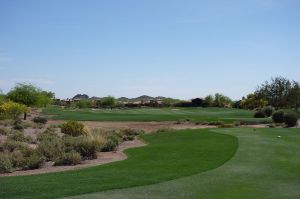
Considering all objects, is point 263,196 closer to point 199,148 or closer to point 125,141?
point 199,148

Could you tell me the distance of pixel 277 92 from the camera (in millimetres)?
98125

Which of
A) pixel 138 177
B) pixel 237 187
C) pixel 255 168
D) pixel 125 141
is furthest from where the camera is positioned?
pixel 125 141

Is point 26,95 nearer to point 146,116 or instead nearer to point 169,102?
point 146,116

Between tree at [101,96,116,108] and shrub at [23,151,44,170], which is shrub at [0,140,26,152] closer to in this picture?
shrub at [23,151,44,170]

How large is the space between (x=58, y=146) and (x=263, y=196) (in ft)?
46.7

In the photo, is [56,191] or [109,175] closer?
[56,191]

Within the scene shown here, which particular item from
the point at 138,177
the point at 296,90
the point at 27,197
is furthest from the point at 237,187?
the point at 296,90

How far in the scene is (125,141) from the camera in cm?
3359

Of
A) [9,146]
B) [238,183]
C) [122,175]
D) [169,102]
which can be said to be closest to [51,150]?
[9,146]

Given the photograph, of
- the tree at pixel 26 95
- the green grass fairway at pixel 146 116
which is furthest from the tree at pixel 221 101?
the tree at pixel 26 95

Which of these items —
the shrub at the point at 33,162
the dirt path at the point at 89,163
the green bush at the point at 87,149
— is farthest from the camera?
the green bush at the point at 87,149

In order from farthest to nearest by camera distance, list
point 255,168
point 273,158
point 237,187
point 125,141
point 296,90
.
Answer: point 296,90
point 125,141
point 273,158
point 255,168
point 237,187

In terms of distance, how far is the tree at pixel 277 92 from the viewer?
95938mm

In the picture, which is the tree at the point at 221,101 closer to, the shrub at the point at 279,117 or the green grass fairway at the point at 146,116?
the green grass fairway at the point at 146,116
